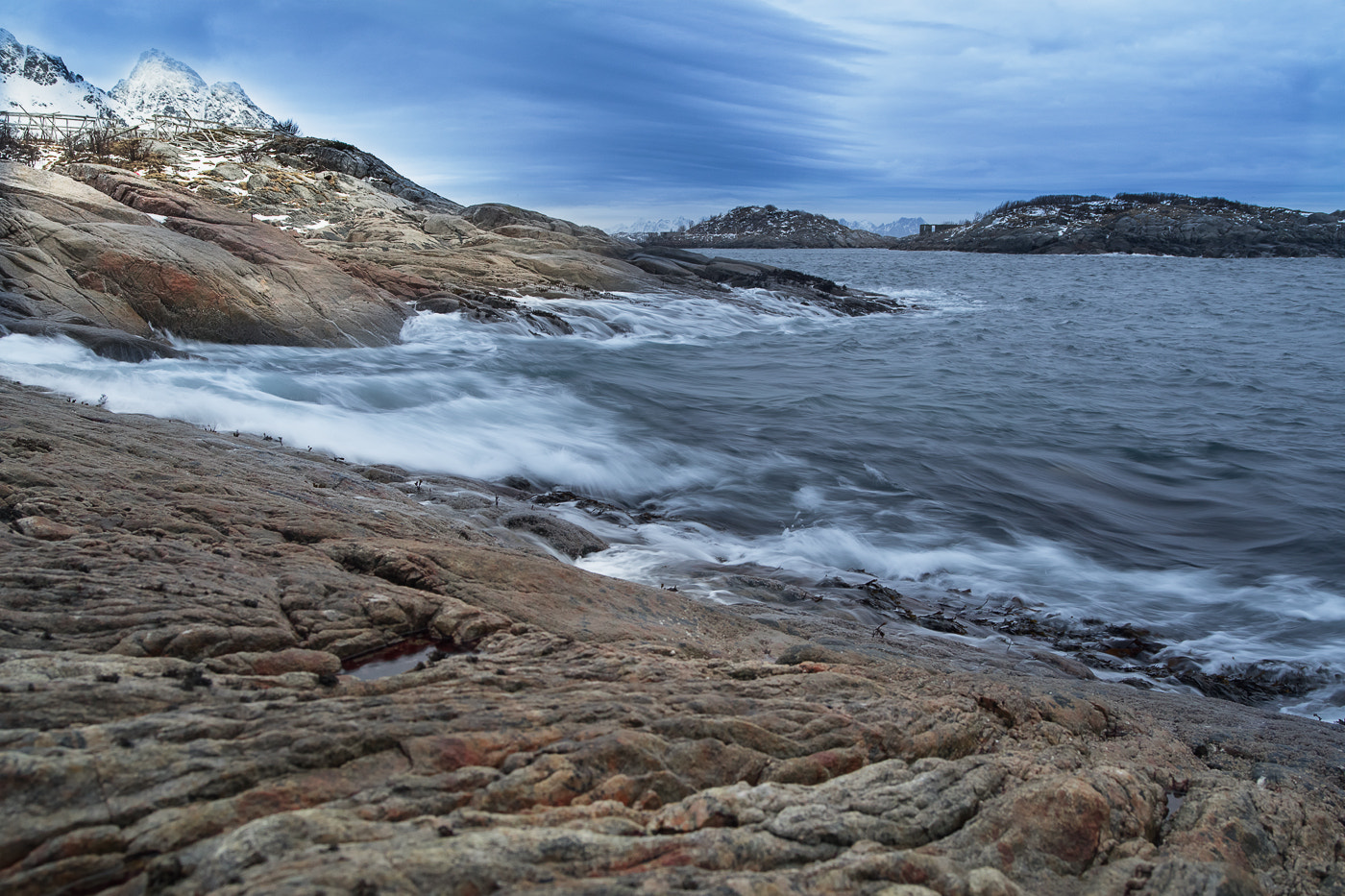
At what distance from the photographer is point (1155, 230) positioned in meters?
101

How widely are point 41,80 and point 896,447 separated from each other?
8378 inches

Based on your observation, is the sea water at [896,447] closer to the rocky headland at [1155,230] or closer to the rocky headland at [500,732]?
the rocky headland at [500,732]

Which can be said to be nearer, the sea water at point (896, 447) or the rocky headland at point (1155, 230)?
the sea water at point (896, 447)

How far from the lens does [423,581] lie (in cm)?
341

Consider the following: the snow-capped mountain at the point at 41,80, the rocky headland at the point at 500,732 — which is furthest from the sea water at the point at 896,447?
the snow-capped mountain at the point at 41,80

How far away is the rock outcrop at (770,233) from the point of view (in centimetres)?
13738

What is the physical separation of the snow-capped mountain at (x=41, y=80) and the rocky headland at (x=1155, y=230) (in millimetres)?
169287

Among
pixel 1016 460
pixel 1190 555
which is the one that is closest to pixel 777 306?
pixel 1016 460

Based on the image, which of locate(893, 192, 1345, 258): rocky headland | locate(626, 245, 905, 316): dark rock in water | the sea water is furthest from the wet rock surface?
locate(893, 192, 1345, 258): rocky headland

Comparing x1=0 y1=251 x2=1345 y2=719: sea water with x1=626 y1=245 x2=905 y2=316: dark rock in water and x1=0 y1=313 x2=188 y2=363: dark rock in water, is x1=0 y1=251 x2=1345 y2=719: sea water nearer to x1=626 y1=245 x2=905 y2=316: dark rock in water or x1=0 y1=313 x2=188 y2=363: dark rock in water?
x1=0 y1=313 x2=188 y2=363: dark rock in water

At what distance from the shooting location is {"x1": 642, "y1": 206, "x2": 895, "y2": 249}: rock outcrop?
137 m

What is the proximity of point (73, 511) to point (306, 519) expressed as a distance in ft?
3.21

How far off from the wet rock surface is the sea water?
234cm

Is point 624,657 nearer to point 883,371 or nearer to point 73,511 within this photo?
point 73,511
